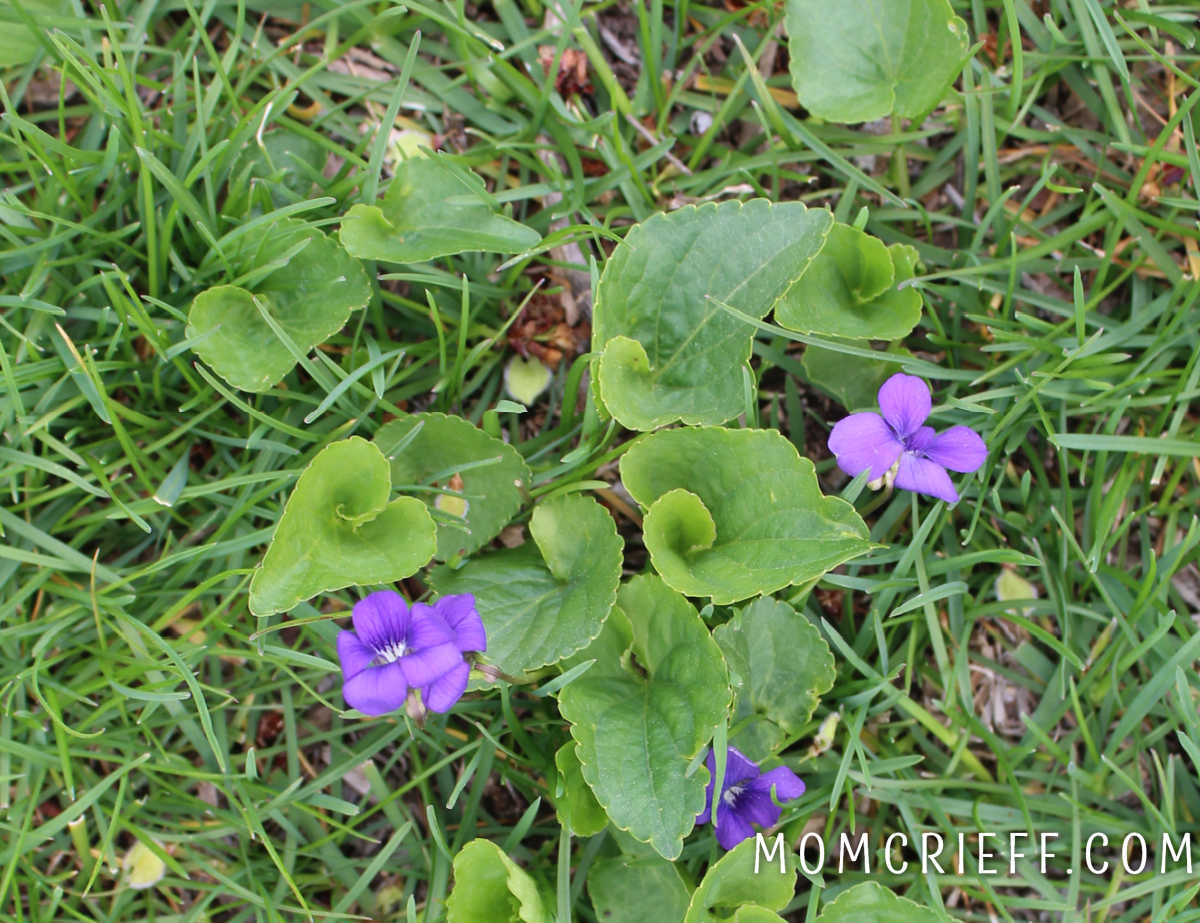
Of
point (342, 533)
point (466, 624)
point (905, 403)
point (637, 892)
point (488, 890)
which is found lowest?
point (637, 892)

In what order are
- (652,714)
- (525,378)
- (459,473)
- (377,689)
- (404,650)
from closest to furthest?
(377,689) < (404,650) < (652,714) < (459,473) < (525,378)

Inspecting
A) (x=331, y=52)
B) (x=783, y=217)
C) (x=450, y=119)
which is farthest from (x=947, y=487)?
(x=331, y=52)

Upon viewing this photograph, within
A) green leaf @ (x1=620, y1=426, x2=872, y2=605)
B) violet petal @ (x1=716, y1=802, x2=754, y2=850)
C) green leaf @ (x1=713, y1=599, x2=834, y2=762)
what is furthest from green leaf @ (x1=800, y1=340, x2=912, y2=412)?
violet petal @ (x1=716, y1=802, x2=754, y2=850)

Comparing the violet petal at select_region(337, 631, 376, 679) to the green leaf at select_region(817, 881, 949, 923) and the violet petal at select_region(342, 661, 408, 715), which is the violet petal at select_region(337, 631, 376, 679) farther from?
the green leaf at select_region(817, 881, 949, 923)

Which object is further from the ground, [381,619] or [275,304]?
[275,304]

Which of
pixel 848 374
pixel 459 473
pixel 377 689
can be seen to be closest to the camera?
pixel 377 689

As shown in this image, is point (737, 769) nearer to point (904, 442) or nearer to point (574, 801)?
point (574, 801)

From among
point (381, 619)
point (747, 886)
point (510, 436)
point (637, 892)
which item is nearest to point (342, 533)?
point (381, 619)
